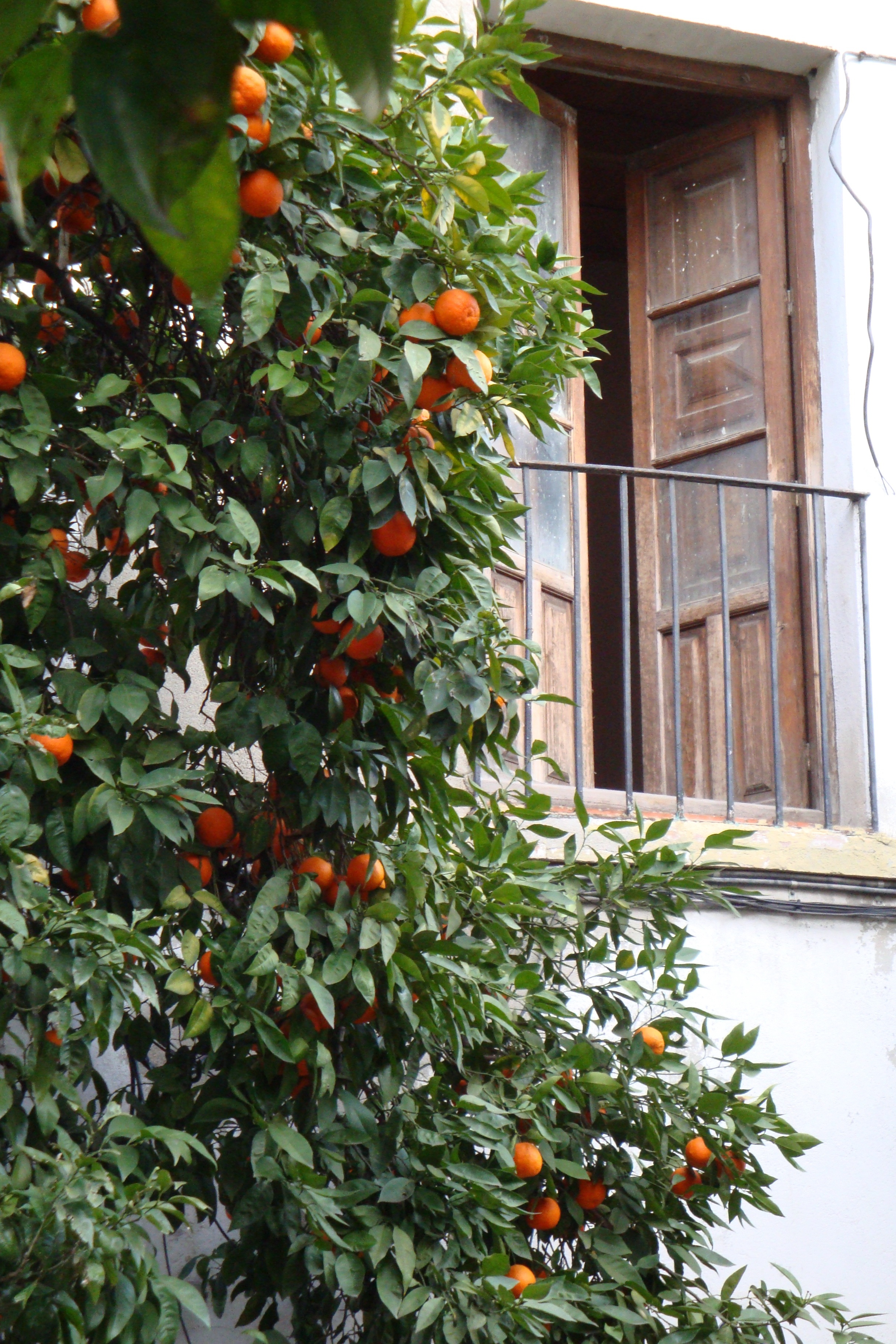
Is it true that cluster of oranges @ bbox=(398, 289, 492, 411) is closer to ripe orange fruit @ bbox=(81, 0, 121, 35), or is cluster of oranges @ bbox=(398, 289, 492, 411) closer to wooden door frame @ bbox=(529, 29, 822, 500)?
ripe orange fruit @ bbox=(81, 0, 121, 35)

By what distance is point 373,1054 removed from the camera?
8.16 feet

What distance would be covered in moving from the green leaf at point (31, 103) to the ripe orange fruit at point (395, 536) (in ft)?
5.92

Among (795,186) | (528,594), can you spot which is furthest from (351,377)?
(795,186)

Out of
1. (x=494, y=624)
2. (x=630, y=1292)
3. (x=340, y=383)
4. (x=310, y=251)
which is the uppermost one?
(x=310, y=251)

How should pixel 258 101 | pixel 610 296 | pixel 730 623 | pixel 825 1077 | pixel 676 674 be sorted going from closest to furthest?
pixel 258 101
pixel 825 1077
pixel 676 674
pixel 730 623
pixel 610 296

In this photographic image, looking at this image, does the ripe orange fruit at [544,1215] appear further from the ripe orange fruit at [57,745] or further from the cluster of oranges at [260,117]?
the cluster of oranges at [260,117]

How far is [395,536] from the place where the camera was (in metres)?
2.40

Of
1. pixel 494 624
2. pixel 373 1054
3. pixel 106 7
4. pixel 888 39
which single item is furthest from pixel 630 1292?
pixel 888 39

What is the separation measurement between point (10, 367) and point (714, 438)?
3.19 metres

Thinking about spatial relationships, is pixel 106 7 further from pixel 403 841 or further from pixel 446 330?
pixel 403 841

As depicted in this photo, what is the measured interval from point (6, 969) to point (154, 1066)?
4.16 ft

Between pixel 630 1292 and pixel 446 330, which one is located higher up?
pixel 446 330

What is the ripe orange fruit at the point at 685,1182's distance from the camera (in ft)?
9.59

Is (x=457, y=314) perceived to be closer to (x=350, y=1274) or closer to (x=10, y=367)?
(x=10, y=367)
